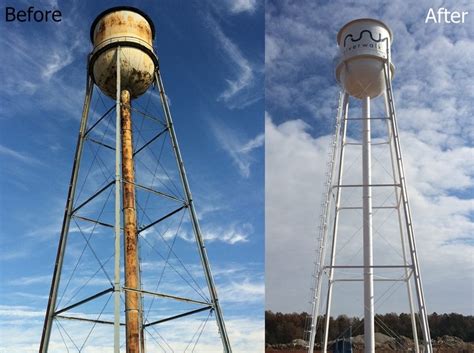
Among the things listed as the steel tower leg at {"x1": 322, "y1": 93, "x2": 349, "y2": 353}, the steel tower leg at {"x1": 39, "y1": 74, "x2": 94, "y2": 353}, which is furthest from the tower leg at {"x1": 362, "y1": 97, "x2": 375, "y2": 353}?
the steel tower leg at {"x1": 39, "y1": 74, "x2": 94, "y2": 353}

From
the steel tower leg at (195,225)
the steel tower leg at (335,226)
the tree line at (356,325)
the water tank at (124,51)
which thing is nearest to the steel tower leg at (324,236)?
the steel tower leg at (335,226)

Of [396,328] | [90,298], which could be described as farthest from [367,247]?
[396,328]

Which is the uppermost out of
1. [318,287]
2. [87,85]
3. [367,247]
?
[87,85]

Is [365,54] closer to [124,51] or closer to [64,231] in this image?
[124,51]

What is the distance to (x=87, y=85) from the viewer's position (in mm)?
16266

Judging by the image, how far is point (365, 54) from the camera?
18.2m

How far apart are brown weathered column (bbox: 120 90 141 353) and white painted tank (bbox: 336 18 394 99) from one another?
7.58 meters

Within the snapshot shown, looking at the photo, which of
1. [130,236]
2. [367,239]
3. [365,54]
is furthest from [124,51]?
[367,239]

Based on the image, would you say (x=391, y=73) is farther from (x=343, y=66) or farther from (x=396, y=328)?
(x=396, y=328)

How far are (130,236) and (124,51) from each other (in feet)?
17.3

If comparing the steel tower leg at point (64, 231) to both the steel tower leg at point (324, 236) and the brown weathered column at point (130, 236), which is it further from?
the steel tower leg at point (324, 236)

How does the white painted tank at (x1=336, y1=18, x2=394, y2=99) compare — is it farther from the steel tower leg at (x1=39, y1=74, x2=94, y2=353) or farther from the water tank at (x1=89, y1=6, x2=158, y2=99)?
the steel tower leg at (x1=39, y1=74, x2=94, y2=353)

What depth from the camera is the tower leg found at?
56.0 ft

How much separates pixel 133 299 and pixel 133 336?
0.88 metres
